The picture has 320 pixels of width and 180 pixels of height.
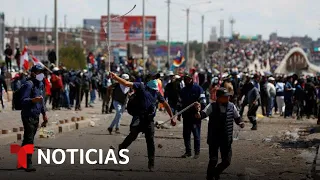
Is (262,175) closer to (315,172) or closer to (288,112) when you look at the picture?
(315,172)

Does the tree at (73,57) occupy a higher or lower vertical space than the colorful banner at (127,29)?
lower

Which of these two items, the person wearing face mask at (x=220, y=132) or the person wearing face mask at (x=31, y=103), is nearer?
the person wearing face mask at (x=220, y=132)

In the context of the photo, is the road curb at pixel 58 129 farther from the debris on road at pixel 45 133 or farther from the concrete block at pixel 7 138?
the debris on road at pixel 45 133

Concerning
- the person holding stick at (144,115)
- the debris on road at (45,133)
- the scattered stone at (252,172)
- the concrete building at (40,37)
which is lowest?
the debris on road at (45,133)

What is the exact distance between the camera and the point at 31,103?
13.0 meters

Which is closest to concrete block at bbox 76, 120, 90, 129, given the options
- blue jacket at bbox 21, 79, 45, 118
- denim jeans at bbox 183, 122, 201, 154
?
denim jeans at bbox 183, 122, 201, 154

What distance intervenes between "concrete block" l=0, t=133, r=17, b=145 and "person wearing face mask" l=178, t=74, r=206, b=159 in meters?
4.28

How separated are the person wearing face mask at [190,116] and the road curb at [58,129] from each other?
4.38 meters

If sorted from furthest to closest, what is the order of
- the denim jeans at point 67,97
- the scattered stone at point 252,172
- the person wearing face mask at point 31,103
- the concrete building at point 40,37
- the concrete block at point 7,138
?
the concrete building at point 40,37
the denim jeans at point 67,97
the concrete block at point 7,138
the scattered stone at point 252,172
the person wearing face mask at point 31,103

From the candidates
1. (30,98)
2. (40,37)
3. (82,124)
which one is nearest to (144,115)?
(30,98)

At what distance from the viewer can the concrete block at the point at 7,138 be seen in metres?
17.9

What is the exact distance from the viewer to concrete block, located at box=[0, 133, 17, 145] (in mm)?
17875

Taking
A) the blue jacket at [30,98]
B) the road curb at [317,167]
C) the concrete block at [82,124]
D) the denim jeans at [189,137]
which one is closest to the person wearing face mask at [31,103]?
the blue jacket at [30,98]

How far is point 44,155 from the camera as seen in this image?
15.2 m
